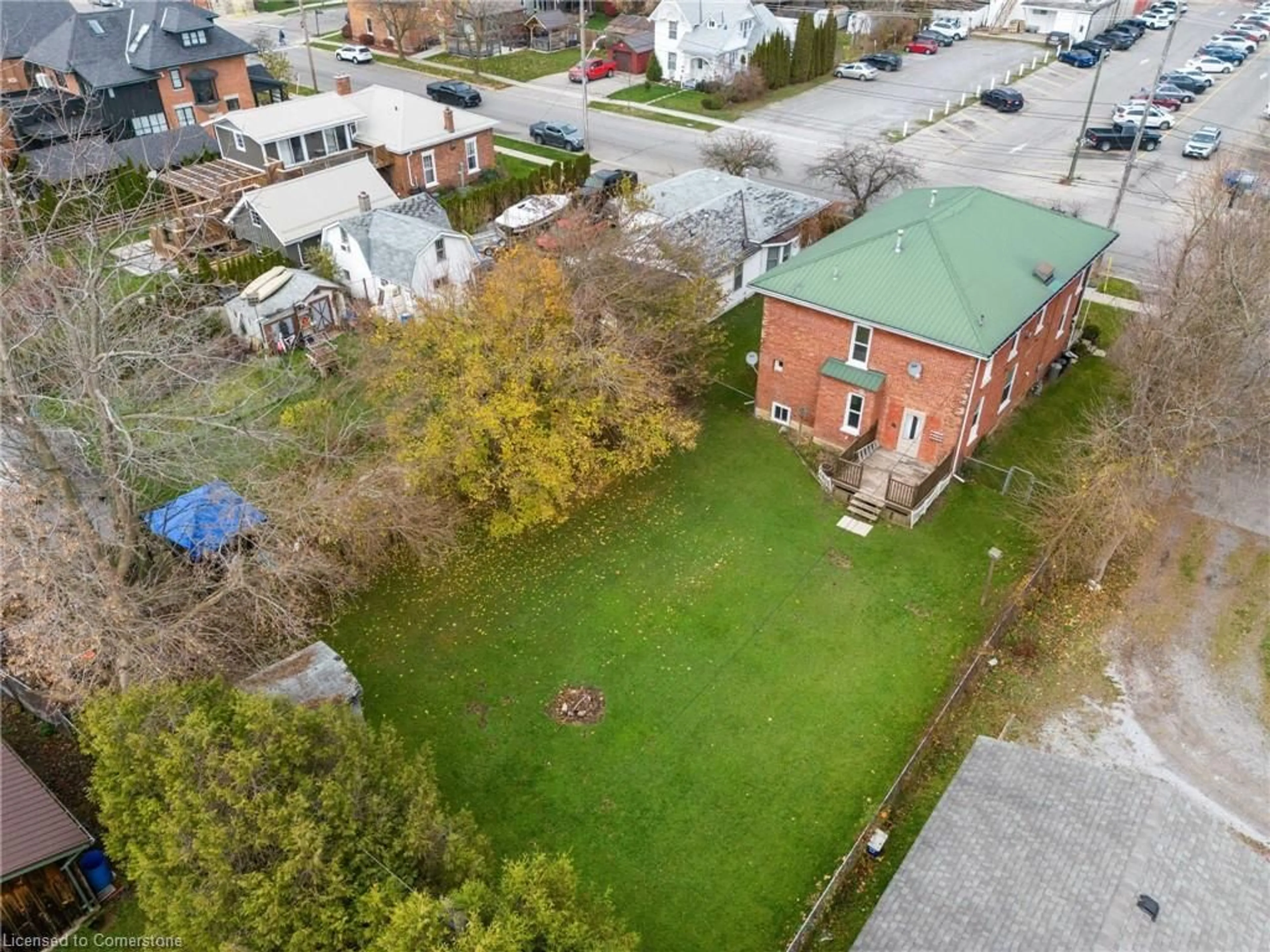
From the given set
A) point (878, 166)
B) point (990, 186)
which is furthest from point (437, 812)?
point (990, 186)

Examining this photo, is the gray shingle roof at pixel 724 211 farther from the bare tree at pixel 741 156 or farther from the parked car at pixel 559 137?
the parked car at pixel 559 137

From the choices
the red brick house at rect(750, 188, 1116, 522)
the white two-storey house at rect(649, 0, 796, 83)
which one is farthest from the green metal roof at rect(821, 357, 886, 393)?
the white two-storey house at rect(649, 0, 796, 83)

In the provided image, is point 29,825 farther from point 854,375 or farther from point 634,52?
point 634,52

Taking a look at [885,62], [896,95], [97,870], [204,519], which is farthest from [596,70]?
[97,870]

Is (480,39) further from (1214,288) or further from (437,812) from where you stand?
(437,812)

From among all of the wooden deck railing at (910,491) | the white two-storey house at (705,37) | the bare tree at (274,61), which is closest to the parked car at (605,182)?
the white two-storey house at (705,37)
